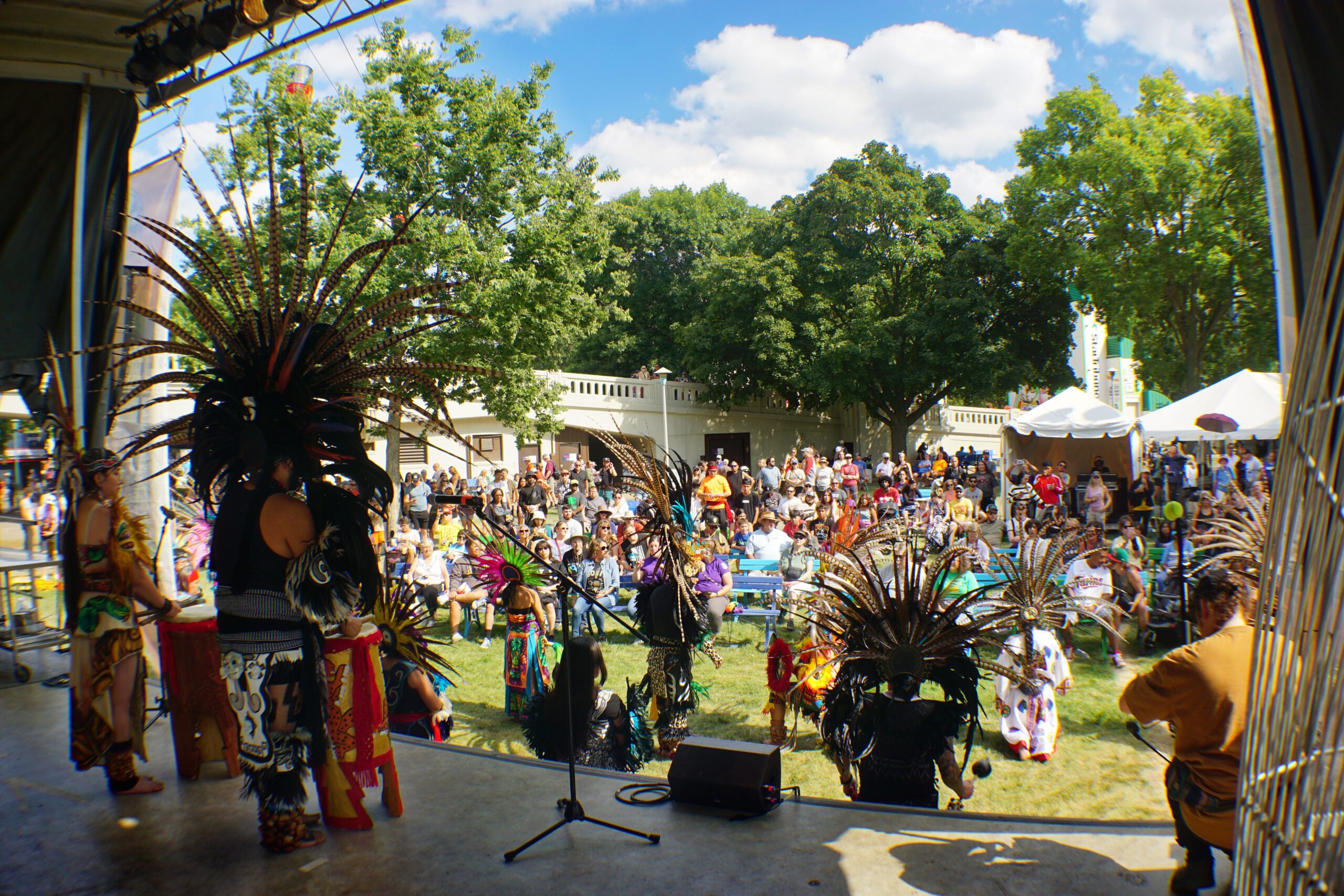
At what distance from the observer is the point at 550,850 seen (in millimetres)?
3361

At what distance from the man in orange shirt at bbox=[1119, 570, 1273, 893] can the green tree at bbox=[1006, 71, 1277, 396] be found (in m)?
20.3

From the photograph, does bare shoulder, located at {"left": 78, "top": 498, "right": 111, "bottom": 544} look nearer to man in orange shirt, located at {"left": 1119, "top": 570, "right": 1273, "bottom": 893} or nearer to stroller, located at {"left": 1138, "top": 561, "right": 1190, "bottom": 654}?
man in orange shirt, located at {"left": 1119, "top": 570, "right": 1273, "bottom": 893}

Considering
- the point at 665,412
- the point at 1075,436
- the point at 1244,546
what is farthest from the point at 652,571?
the point at 665,412

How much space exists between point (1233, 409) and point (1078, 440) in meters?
7.25

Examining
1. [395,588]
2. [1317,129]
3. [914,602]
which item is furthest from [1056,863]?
[395,588]

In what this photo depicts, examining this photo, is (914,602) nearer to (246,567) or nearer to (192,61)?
(246,567)

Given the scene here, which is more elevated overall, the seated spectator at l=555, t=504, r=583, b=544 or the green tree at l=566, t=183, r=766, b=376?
the green tree at l=566, t=183, r=766, b=376

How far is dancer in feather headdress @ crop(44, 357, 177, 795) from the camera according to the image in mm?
3896

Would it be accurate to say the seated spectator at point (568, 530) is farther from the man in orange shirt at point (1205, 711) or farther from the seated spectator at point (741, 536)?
the man in orange shirt at point (1205, 711)

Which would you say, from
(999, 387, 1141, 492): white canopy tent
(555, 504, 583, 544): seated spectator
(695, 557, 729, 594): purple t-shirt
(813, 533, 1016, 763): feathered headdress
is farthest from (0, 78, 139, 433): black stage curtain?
(999, 387, 1141, 492): white canopy tent

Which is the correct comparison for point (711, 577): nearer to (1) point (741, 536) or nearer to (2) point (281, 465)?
(2) point (281, 465)

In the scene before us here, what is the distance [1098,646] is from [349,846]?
24.5 feet

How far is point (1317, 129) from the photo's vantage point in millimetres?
2104

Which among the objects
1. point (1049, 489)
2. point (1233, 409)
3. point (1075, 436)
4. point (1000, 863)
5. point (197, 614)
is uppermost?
point (1233, 409)
